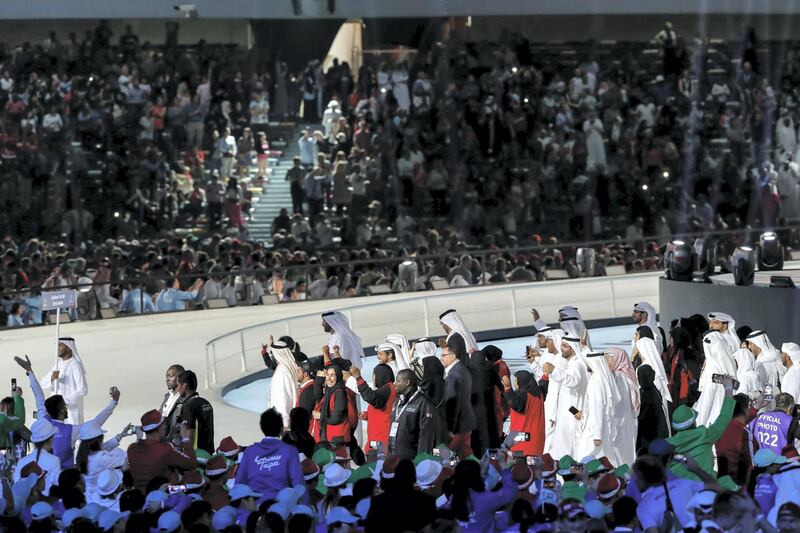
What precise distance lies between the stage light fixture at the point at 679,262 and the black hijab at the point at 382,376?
28.2 ft

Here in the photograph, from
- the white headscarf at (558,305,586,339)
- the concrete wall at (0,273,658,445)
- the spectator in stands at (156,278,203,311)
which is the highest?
the white headscarf at (558,305,586,339)

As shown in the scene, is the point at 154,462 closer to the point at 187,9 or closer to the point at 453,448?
the point at 453,448

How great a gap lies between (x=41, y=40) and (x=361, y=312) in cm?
1718

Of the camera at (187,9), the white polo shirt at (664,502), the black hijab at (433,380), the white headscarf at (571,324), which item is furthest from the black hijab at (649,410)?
→ the camera at (187,9)

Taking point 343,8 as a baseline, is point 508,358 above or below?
below

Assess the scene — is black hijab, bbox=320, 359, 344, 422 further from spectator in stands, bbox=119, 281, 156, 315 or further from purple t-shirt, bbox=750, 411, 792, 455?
spectator in stands, bbox=119, 281, 156, 315

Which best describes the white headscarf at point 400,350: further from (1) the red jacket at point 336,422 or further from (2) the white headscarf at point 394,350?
(1) the red jacket at point 336,422

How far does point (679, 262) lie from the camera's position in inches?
818

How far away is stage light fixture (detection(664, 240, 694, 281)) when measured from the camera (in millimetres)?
20734

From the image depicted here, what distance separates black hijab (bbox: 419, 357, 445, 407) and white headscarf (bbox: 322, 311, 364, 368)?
1499 mm

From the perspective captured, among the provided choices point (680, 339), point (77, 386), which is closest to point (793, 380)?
point (680, 339)

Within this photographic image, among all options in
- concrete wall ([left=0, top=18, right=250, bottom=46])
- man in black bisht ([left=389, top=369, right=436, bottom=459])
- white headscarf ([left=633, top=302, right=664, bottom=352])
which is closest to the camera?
concrete wall ([left=0, top=18, right=250, bottom=46])

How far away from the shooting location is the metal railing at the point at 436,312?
2138 centimetres

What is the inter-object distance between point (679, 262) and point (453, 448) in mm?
8759
